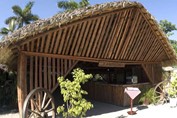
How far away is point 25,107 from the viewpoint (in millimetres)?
7039

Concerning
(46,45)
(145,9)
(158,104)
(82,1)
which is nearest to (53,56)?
(46,45)

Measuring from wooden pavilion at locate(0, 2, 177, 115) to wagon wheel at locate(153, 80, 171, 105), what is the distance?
1.74 meters

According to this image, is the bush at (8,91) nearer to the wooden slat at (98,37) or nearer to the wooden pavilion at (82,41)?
the wooden pavilion at (82,41)

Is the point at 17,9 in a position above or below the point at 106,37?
above

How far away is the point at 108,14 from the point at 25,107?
15.2ft

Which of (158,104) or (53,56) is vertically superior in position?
(53,56)

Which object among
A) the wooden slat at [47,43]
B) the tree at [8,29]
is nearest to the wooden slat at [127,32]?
the wooden slat at [47,43]

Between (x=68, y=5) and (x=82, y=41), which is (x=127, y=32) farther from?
(x=68, y=5)

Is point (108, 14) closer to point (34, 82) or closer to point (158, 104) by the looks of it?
point (34, 82)

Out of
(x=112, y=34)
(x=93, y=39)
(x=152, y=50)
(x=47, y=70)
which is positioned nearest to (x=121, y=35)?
(x=112, y=34)

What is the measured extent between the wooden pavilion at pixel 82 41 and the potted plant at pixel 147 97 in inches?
47.9

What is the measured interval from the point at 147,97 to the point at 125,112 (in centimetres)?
210

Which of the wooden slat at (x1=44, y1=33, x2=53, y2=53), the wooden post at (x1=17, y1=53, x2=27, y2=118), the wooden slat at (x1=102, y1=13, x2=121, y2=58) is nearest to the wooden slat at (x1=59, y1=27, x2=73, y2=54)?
the wooden slat at (x1=44, y1=33, x2=53, y2=53)

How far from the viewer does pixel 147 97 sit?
1170cm
